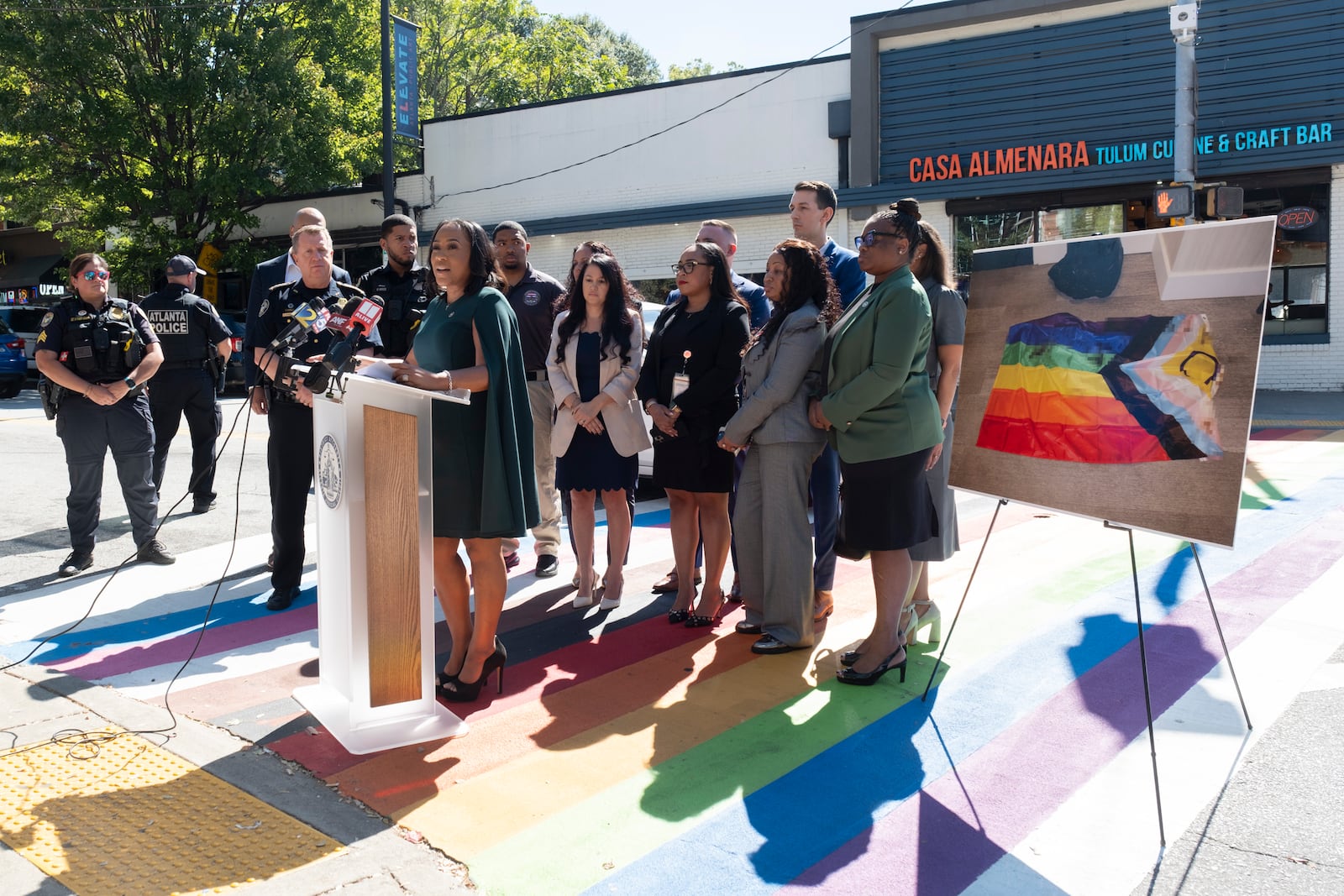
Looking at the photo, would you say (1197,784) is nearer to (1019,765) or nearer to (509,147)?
(1019,765)

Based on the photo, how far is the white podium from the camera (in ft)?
12.7

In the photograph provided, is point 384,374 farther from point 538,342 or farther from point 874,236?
point 538,342

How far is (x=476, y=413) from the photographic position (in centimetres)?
439

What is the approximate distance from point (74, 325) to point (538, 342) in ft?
9.70

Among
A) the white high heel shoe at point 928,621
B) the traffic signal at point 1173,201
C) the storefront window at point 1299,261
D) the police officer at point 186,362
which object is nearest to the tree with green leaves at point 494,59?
the storefront window at point 1299,261

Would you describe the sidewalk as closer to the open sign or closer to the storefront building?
the storefront building

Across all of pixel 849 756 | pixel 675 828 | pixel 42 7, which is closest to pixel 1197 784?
pixel 849 756

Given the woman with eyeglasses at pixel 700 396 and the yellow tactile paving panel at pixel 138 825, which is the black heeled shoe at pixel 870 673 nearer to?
the woman with eyeglasses at pixel 700 396

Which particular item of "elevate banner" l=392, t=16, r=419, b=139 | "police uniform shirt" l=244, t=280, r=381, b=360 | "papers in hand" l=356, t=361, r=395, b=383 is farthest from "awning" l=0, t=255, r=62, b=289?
"papers in hand" l=356, t=361, r=395, b=383

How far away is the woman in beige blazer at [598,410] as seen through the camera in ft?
19.7

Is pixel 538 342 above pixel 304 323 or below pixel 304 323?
below

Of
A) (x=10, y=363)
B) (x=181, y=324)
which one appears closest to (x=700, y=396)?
(x=181, y=324)

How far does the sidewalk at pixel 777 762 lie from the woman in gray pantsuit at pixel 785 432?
0.28 metres

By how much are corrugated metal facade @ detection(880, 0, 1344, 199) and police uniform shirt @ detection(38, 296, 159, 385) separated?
15.2m
